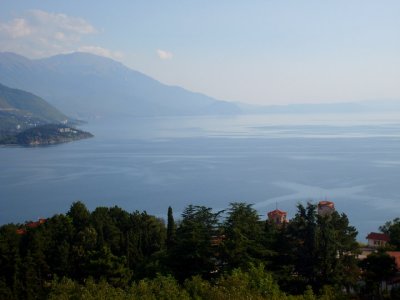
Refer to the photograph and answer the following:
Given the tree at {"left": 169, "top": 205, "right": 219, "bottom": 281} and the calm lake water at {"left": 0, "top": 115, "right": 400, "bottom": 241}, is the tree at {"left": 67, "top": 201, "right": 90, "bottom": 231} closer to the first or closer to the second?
the tree at {"left": 169, "top": 205, "right": 219, "bottom": 281}

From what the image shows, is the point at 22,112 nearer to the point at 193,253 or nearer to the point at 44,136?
the point at 44,136

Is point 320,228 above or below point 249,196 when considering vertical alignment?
above

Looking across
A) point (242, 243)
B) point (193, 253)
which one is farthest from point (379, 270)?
point (193, 253)

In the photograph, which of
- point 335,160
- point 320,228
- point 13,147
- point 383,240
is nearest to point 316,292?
point 320,228

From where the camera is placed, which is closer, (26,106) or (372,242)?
(372,242)

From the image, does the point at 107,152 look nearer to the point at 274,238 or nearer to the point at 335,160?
the point at 335,160
